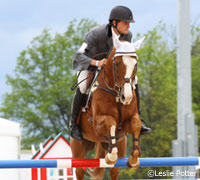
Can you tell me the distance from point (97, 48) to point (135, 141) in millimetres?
1301

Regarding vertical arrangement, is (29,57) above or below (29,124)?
above

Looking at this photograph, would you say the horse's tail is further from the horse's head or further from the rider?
the horse's head

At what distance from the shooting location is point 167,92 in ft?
80.1

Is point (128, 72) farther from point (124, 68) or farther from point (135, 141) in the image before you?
point (135, 141)

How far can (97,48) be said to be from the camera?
5402 millimetres

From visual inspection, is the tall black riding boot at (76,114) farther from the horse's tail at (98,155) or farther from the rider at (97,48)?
the horse's tail at (98,155)

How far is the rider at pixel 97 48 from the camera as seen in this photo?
4.95m

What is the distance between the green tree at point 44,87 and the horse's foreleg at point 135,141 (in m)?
26.3

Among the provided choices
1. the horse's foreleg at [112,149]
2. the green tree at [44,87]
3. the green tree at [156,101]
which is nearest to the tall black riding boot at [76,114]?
the horse's foreleg at [112,149]

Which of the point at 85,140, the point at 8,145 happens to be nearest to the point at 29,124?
the point at 8,145

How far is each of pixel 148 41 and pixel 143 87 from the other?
3570 mm

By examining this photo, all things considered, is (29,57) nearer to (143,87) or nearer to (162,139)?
(143,87)

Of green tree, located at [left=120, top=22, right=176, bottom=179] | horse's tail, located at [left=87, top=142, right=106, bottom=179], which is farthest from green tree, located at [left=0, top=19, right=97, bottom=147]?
horse's tail, located at [left=87, top=142, right=106, bottom=179]

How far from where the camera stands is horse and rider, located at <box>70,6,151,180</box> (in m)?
4.52
